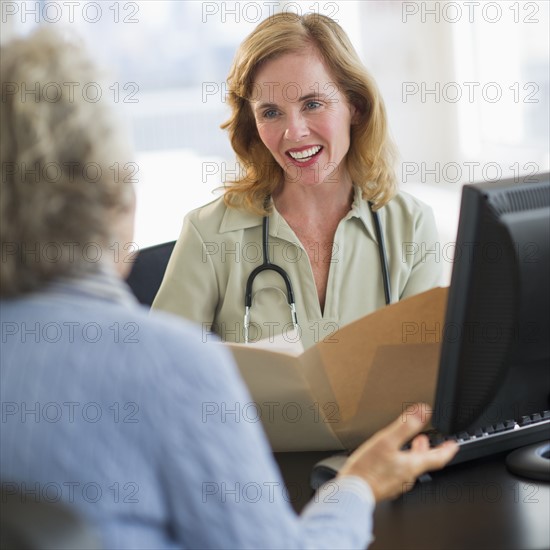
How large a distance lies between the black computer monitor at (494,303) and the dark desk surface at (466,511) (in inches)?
4.2

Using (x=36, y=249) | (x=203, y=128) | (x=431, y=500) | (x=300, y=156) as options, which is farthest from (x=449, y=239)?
(x=36, y=249)

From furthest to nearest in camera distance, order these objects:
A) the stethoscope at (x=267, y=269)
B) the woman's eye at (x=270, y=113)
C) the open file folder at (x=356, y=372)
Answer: the woman's eye at (x=270, y=113) < the stethoscope at (x=267, y=269) < the open file folder at (x=356, y=372)

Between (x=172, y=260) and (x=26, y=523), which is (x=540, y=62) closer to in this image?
(x=172, y=260)

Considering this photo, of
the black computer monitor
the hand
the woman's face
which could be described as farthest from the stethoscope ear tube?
the hand

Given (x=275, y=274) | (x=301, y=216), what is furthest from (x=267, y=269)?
(x=301, y=216)

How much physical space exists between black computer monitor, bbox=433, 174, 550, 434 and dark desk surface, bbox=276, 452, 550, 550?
0.35 feet

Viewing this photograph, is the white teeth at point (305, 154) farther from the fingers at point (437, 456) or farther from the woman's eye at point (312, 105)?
the fingers at point (437, 456)

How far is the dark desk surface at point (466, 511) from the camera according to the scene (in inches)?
41.1

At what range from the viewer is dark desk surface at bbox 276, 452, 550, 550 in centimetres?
104

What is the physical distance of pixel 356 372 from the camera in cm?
121

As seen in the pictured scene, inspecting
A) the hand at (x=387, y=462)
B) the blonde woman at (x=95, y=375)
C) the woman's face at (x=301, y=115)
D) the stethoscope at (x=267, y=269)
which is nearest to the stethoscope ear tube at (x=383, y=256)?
the stethoscope at (x=267, y=269)

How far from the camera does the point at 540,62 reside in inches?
131

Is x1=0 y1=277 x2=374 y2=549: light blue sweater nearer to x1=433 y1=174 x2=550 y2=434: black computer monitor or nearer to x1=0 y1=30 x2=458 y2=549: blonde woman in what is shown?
x1=0 y1=30 x2=458 y2=549: blonde woman

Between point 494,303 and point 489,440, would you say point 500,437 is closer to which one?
point 489,440
